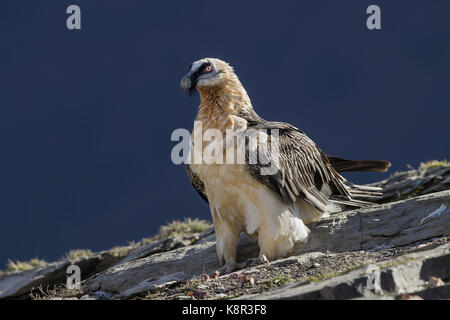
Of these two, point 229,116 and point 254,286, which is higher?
point 229,116

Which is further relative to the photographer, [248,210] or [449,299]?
[248,210]

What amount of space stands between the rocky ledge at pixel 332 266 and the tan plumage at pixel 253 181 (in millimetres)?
359

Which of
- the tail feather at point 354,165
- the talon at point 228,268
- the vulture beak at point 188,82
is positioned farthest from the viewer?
the tail feather at point 354,165

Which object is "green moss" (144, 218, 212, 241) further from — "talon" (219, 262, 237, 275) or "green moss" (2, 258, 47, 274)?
"talon" (219, 262, 237, 275)

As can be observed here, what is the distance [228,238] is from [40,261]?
780 cm

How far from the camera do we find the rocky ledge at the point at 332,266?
6.64 m

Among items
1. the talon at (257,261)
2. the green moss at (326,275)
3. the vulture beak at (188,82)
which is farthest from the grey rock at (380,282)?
the vulture beak at (188,82)

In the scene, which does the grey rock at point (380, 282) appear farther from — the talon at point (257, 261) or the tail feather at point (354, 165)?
the tail feather at point (354, 165)

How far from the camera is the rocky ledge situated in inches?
262

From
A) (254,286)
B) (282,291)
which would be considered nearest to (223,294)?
(254,286)

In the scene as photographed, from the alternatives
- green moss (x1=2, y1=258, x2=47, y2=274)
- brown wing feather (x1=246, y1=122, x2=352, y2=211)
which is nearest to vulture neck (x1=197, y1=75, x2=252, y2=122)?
brown wing feather (x1=246, y1=122, x2=352, y2=211)
